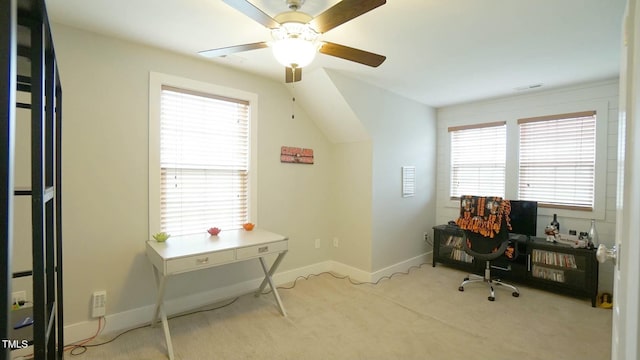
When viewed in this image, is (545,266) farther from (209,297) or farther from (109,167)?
(109,167)

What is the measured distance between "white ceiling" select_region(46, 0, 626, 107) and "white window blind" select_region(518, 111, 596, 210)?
23.1 inches

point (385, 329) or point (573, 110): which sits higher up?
point (573, 110)

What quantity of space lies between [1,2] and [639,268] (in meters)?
1.45

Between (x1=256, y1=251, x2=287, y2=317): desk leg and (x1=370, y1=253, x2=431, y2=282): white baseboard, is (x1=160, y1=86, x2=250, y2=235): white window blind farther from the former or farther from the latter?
(x1=370, y1=253, x2=431, y2=282): white baseboard

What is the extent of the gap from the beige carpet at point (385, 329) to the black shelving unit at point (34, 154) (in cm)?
89

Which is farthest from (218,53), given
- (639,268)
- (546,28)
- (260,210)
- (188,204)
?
(546,28)

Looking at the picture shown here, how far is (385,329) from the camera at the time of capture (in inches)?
102

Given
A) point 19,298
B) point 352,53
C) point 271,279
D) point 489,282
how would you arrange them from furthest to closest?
point 489,282
point 271,279
point 19,298
point 352,53

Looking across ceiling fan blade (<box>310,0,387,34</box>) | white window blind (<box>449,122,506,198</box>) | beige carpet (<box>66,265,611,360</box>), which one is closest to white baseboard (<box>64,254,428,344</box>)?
beige carpet (<box>66,265,611,360</box>)

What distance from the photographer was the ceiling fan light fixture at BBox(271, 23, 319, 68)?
1.70m

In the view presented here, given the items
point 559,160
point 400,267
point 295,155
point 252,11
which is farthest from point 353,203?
point 252,11

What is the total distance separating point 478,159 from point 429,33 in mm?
2658

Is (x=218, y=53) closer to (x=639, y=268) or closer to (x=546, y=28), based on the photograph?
(x=639, y=268)

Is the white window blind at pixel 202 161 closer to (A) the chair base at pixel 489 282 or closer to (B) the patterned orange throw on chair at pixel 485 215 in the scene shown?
(B) the patterned orange throw on chair at pixel 485 215
